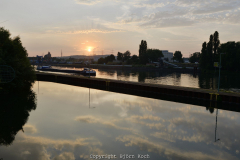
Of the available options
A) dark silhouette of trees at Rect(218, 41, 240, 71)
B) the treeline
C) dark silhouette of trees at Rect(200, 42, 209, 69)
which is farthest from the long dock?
dark silhouette of trees at Rect(200, 42, 209, 69)

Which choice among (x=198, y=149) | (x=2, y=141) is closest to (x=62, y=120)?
(x=2, y=141)

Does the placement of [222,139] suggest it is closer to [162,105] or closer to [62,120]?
[162,105]

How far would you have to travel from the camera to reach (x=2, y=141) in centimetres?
1956

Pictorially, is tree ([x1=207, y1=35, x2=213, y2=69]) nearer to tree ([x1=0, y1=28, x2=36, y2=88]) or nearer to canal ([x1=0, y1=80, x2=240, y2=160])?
canal ([x1=0, y1=80, x2=240, y2=160])

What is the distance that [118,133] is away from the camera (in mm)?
21922

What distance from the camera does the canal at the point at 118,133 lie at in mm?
17406

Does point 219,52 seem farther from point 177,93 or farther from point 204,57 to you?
point 177,93

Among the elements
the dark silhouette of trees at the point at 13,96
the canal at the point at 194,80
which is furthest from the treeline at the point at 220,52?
the dark silhouette of trees at the point at 13,96

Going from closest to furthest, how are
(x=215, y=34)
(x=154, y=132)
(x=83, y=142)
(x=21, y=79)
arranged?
(x=83, y=142) → (x=154, y=132) → (x=21, y=79) → (x=215, y=34)

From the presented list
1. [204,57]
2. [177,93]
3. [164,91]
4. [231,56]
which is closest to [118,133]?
[177,93]

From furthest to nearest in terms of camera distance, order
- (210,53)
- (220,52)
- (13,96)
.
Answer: (210,53) < (220,52) < (13,96)

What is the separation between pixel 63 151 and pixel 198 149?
12.4 m

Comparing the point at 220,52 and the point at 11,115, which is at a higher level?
the point at 220,52

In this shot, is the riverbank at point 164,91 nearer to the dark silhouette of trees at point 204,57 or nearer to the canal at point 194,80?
the canal at point 194,80
